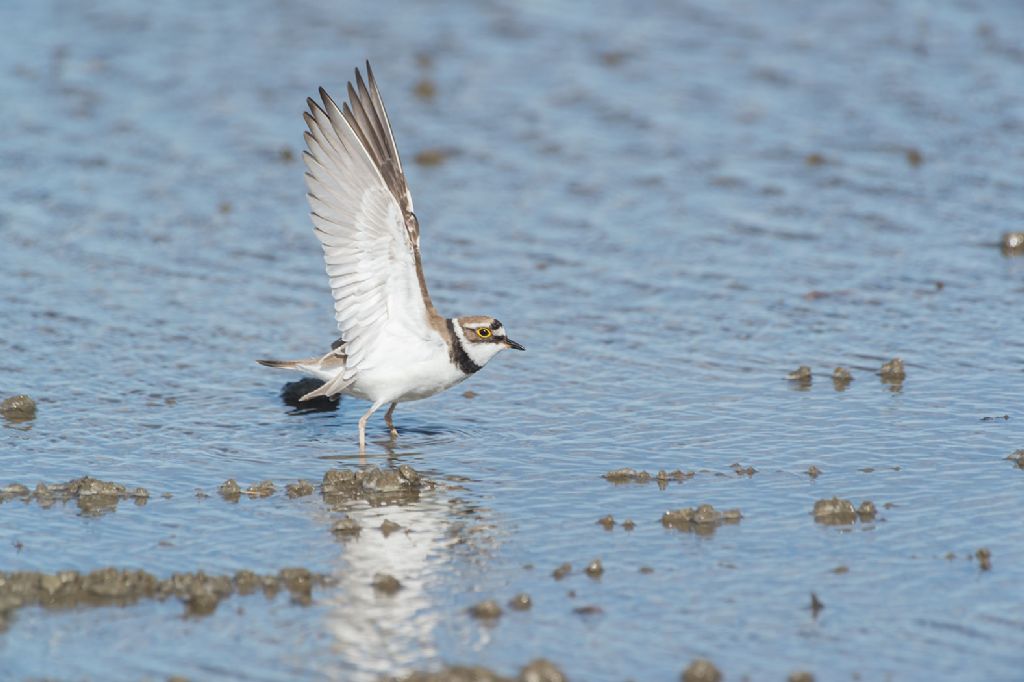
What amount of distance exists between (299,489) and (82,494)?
1.15 meters

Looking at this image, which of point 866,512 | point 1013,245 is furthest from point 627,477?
point 1013,245

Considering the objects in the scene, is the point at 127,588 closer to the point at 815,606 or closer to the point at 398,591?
the point at 398,591

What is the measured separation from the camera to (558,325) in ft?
38.0

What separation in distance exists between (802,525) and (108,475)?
151 inches

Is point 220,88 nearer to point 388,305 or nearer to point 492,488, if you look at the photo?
point 388,305

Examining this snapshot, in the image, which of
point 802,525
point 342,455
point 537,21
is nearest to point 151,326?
point 342,455

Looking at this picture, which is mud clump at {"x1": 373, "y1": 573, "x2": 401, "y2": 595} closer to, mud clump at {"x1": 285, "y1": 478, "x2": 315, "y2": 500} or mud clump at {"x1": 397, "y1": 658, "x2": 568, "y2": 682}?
mud clump at {"x1": 397, "y1": 658, "x2": 568, "y2": 682}

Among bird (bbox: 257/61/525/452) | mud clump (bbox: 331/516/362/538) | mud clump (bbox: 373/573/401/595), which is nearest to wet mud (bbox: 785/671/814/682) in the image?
mud clump (bbox: 373/573/401/595)

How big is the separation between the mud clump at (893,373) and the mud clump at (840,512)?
2359mm

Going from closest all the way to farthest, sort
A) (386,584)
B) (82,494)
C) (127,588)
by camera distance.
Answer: (127,588) < (386,584) < (82,494)

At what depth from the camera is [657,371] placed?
1059 centimetres

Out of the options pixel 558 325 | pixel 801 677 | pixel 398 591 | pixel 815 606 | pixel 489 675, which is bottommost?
pixel 489 675

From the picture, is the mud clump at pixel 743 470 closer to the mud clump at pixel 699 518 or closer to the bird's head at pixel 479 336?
the mud clump at pixel 699 518

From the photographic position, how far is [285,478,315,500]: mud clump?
853cm
